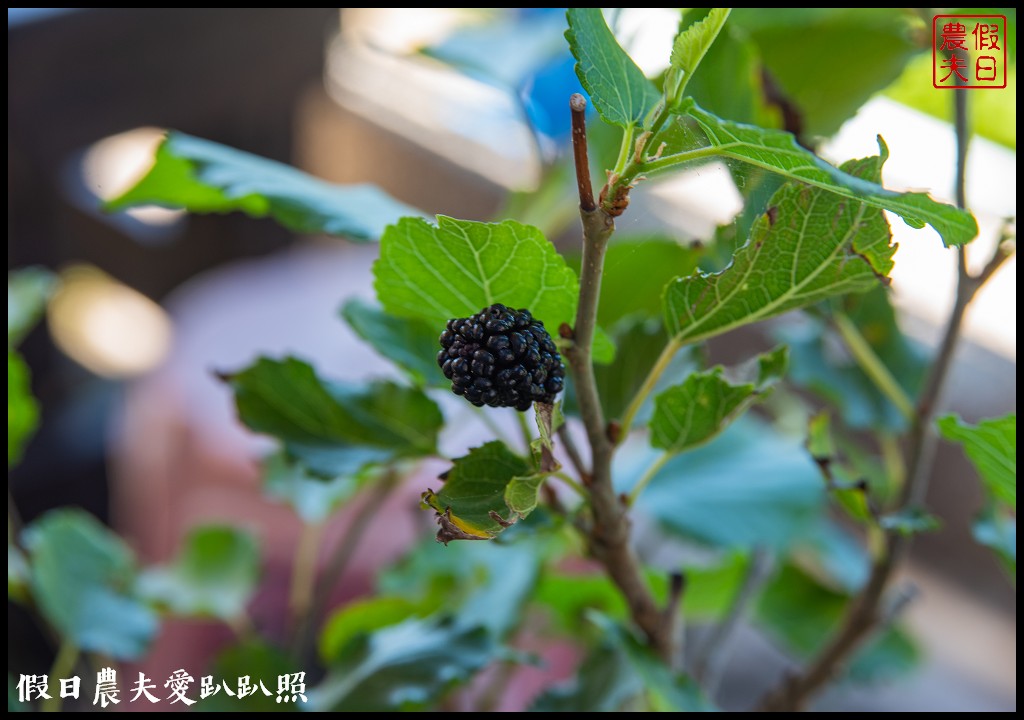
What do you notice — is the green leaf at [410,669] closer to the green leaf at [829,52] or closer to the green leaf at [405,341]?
the green leaf at [405,341]

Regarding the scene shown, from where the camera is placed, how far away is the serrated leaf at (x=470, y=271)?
20 cm

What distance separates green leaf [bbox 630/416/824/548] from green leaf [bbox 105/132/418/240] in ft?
0.45

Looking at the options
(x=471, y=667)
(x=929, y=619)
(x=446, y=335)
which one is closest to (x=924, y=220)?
(x=446, y=335)

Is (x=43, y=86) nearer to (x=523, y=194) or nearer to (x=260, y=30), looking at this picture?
(x=260, y=30)

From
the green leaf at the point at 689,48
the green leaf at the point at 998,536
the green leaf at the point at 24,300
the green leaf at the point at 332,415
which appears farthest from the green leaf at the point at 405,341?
the green leaf at the point at 24,300

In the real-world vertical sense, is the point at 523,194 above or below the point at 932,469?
above

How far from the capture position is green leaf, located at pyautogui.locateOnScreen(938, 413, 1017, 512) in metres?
0.23

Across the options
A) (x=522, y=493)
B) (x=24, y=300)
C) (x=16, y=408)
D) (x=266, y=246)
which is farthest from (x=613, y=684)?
(x=266, y=246)

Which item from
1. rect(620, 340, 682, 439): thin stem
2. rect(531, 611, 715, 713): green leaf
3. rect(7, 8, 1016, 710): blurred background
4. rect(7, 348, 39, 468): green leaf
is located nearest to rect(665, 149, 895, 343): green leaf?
rect(620, 340, 682, 439): thin stem

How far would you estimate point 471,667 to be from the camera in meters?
0.31

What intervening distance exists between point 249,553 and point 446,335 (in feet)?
1.18

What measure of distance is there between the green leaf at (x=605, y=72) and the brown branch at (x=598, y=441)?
10mm

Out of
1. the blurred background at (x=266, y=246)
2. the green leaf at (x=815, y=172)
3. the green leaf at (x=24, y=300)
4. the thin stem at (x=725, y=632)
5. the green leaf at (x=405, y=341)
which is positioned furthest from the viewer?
the blurred background at (x=266, y=246)

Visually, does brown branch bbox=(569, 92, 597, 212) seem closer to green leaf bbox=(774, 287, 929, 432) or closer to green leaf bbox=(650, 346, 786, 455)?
green leaf bbox=(650, 346, 786, 455)
